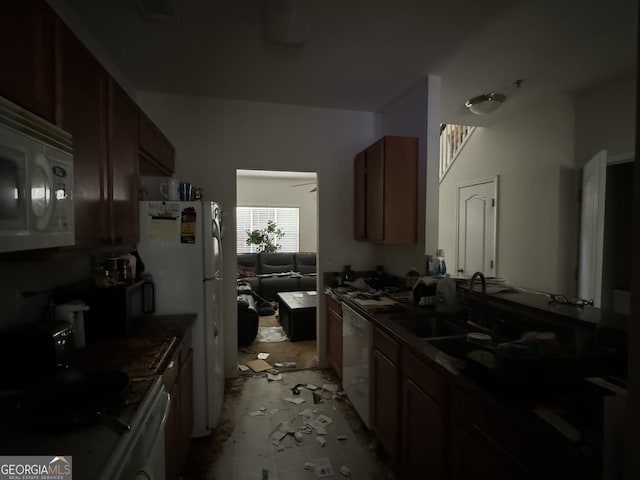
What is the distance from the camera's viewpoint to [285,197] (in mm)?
7605

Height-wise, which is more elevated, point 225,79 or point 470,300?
point 225,79

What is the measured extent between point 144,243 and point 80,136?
0.96m

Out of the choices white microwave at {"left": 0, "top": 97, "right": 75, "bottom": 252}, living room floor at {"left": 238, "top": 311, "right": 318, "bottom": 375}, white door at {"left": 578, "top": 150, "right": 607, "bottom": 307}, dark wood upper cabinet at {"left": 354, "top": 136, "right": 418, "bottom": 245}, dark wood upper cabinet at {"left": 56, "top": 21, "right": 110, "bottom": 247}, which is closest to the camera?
white microwave at {"left": 0, "top": 97, "right": 75, "bottom": 252}

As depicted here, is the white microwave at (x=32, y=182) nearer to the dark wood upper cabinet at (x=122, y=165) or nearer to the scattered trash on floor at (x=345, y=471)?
the dark wood upper cabinet at (x=122, y=165)

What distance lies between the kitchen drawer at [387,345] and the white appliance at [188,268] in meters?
1.16

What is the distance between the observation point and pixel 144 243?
6.91 ft

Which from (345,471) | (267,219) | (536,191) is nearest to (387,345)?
(345,471)

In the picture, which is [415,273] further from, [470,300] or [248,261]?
[248,261]

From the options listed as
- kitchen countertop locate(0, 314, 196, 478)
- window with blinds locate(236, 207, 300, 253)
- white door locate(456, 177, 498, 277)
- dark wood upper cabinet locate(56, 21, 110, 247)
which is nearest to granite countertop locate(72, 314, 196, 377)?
kitchen countertop locate(0, 314, 196, 478)

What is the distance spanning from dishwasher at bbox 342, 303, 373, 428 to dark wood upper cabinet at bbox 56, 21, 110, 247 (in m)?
1.66

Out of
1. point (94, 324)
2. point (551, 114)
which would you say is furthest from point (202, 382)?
point (551, 114)

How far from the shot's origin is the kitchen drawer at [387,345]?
1.75 metres

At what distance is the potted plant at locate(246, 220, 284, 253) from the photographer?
23.3 feet

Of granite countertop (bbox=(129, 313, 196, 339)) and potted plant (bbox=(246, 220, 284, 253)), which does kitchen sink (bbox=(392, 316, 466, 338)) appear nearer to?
granite countertop (bbox=(129, 313, 196, 339))
